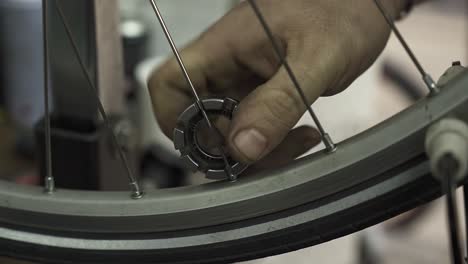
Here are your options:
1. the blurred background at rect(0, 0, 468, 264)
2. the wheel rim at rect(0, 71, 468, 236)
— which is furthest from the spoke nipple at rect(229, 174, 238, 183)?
the blurred background at rect(0, 0, 468, 264)

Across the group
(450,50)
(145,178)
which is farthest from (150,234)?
(450,50)

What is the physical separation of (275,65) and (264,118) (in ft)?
0.30

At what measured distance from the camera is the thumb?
0.34 meters

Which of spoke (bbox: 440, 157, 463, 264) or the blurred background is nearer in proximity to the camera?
spoke (bbox: 440, 157, 463, 264)

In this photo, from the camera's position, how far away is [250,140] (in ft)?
1.11

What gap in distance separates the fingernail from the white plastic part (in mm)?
89

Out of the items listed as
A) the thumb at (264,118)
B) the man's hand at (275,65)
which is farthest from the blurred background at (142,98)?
the thumb at (264,118)

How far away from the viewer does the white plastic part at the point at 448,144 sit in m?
0.26

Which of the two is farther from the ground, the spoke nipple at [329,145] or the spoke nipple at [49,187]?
the spoke nipple at [49,187]

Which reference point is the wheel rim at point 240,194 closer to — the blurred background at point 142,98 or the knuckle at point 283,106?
the knuckle at point 283,106

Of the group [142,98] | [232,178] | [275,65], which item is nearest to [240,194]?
[232,178]

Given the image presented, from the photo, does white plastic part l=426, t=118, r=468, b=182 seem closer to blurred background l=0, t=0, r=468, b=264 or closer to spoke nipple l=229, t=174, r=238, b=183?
spoke nipple l=229, t=174, r=238, b=183

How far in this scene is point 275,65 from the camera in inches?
16.9

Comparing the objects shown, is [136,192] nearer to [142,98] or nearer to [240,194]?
[240,194]
